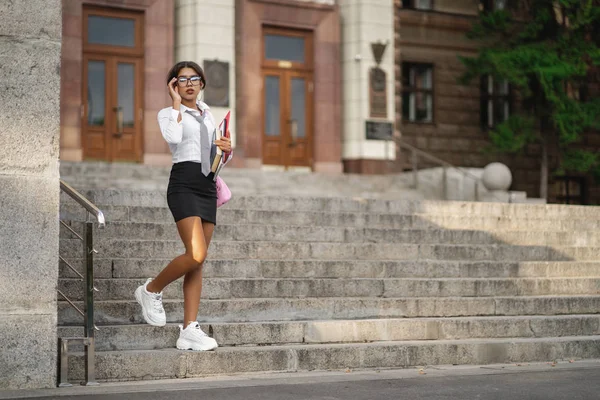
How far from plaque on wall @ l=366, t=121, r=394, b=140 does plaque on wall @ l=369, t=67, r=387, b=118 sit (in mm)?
181

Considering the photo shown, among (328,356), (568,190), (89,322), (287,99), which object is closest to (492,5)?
(568,190)

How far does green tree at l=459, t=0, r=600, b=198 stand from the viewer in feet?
86.6

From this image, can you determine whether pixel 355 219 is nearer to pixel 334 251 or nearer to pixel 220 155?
pixel 334 251

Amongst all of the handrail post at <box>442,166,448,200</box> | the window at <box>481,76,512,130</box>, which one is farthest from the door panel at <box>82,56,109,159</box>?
the window at <box>481,76,512,130</box>

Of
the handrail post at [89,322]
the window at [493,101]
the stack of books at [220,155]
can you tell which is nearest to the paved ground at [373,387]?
the handrail post at [89,322]

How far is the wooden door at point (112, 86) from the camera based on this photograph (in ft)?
75.4

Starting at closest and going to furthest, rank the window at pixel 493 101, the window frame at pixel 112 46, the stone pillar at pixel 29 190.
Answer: the stone pillar at pixel 29 190 → the window frame at pixel 112 46 → the window at pixel 493 101

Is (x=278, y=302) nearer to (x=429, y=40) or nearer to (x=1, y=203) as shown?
(x=1, y=203)

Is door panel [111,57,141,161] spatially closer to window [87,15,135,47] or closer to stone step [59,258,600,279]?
window [87,15,135,47]

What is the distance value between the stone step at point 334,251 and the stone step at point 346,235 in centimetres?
35

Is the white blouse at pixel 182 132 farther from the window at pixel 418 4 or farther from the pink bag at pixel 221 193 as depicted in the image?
the window at pixel 418 4

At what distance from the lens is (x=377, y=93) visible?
83.2ft

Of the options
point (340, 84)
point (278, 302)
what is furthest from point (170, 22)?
point (278, 302)

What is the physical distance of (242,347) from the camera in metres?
9.52
